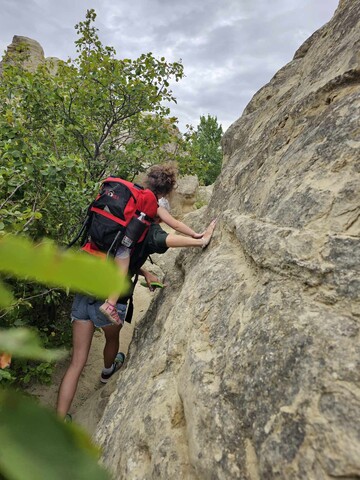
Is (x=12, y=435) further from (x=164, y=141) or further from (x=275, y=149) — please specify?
(x=164, y=141)

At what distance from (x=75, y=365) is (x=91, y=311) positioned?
0.62m

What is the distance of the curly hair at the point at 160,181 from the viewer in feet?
12.5

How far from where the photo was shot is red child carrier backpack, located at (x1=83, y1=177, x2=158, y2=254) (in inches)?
134

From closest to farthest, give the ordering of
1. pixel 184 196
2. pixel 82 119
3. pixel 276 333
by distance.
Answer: pixel 276 333, pixel 82 119, pixel 184 196

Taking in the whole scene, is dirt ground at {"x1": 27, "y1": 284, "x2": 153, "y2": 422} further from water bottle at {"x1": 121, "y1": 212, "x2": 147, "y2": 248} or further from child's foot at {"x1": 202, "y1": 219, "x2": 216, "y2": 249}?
child's foot at {"x1": 202, "y1": 219, "x2": 216, "y2": 249}

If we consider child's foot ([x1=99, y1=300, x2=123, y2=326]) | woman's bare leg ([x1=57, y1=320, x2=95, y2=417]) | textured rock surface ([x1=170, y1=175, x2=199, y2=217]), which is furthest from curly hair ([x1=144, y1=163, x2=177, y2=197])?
textured rock surface ([x1=170, y1=175, x2=199, y2=217])

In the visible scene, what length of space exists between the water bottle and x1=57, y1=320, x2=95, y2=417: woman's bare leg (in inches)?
41.7

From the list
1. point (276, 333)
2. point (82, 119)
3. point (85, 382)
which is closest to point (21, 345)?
point (276, 333)

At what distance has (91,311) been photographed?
12.2 ft

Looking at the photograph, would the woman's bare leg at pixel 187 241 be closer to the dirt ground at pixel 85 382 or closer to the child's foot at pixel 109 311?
the child's foot at pixel 109 311

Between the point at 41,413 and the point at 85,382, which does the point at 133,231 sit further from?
the point at 41,413

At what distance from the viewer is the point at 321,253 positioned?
1.91m

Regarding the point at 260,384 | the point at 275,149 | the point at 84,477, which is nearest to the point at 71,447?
the point at 84,477

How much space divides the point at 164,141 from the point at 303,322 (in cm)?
649
